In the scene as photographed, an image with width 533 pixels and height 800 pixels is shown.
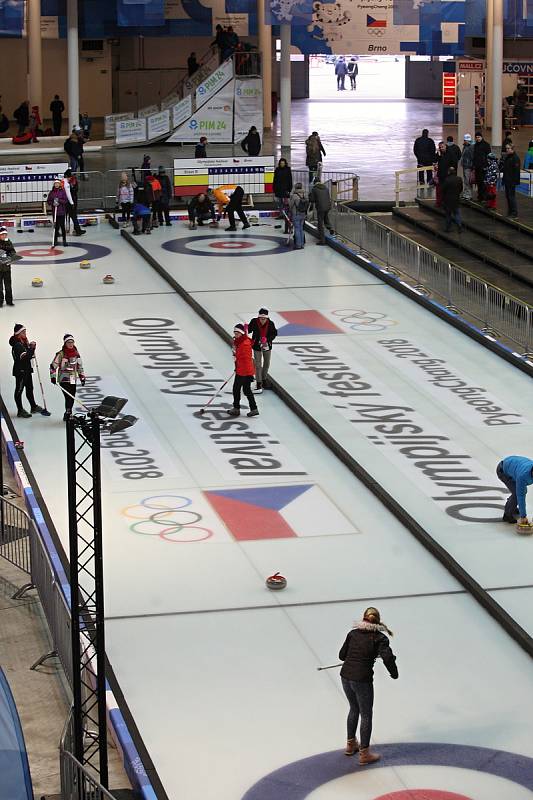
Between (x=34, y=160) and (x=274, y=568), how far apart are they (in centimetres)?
3004

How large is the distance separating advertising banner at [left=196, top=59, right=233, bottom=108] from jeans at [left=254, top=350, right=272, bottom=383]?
86.9 ft

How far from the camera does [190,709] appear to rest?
1376cm

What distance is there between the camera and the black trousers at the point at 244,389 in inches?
883

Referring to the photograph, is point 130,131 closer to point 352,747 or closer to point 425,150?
point 425,150

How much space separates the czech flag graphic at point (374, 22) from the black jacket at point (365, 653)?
37873mm

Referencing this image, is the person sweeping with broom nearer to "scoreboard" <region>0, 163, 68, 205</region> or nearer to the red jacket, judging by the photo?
the red jacket

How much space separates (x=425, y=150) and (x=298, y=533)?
77.7 feet

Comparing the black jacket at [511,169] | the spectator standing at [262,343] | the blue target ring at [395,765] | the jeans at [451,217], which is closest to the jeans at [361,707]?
the blue target ring at [395,765]

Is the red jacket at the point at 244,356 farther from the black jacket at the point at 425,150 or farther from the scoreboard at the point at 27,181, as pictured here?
the black jacket at the point at 425,150

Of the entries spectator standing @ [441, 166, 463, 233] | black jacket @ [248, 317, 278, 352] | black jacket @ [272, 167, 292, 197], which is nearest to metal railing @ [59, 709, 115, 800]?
black jacket @ [248, 317, 278, 352]

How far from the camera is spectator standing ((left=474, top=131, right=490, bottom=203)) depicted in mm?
36594

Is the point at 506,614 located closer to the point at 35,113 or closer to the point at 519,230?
the point at 519,230

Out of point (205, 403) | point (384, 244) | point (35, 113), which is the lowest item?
point (205, 403)

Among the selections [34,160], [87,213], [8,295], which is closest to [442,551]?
[8,295]
